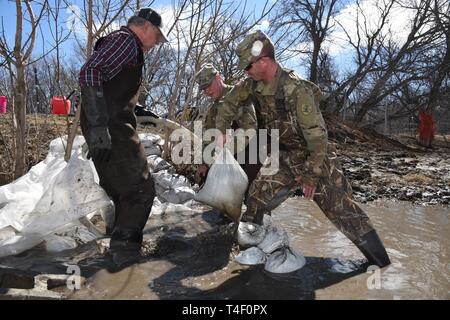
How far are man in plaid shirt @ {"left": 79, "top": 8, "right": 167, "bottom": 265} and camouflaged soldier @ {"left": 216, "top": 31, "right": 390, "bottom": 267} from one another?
62 centimetres

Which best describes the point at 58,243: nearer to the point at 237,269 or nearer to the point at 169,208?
the point at 237,269

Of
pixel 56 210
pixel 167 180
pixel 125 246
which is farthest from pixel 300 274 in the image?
pixel 167 180

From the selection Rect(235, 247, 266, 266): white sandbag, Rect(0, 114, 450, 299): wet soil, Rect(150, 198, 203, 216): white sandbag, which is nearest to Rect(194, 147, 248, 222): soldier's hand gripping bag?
Rect(0, 114, 450, 299): wet soil

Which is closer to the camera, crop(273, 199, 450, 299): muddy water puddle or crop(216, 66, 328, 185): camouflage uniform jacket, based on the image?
crop(273, 199, 450, 299): muddy water puddle

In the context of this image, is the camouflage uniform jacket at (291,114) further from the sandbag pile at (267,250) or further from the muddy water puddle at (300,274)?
the muddy water puddle at (300,274)

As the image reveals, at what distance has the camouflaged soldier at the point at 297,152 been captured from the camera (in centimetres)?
249

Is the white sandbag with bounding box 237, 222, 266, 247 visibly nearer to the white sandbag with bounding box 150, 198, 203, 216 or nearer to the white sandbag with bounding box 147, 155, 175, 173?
the white sandbag with bounding box 150, 198, 203, 216

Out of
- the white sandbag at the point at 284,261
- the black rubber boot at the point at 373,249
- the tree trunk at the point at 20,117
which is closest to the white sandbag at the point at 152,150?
the tree trunk at the point at 20,117

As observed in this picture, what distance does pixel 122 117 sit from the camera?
8.37 feet

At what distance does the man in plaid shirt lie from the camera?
2.37m

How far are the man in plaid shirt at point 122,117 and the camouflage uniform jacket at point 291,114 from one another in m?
0.66

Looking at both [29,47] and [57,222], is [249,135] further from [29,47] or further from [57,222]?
[29,47]
